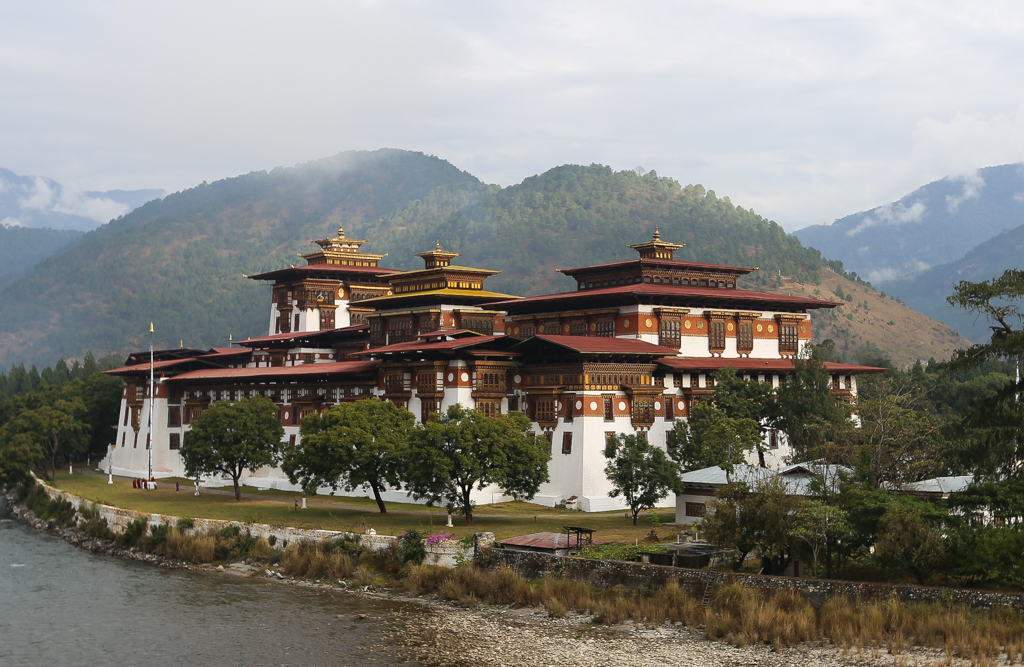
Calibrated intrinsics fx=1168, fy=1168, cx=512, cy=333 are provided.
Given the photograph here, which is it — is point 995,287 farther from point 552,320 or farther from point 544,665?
point 552,320

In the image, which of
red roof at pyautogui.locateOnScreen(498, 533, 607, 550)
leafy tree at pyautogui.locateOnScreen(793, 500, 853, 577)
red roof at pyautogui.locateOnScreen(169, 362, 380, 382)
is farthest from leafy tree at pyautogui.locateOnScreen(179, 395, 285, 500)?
leafy tree at pyautogui.locateOnScreen(793, 500, 853, 577)

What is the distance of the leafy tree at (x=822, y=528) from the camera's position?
39094mm

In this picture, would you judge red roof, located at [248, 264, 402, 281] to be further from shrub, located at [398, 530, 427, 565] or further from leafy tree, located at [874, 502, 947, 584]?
leafy tree, located at [874, 502, 947, 584]

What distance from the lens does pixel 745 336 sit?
7900 centimetres

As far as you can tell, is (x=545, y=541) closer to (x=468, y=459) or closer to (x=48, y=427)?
(x=468, y=459)

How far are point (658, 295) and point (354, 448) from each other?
2355 centimetres

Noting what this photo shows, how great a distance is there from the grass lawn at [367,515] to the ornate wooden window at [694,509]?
151 centimetres

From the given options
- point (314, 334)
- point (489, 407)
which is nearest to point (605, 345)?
point (489, 407)

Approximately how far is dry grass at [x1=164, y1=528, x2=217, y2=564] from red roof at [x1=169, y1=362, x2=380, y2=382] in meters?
20.4

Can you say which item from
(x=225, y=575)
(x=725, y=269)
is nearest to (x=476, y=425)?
(x=225, y=575)

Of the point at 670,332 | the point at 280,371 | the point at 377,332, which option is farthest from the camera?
the point at 377,332

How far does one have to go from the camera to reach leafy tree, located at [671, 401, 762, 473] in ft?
190

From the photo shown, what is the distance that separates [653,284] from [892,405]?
25.6 meters

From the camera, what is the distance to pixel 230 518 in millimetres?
59875
